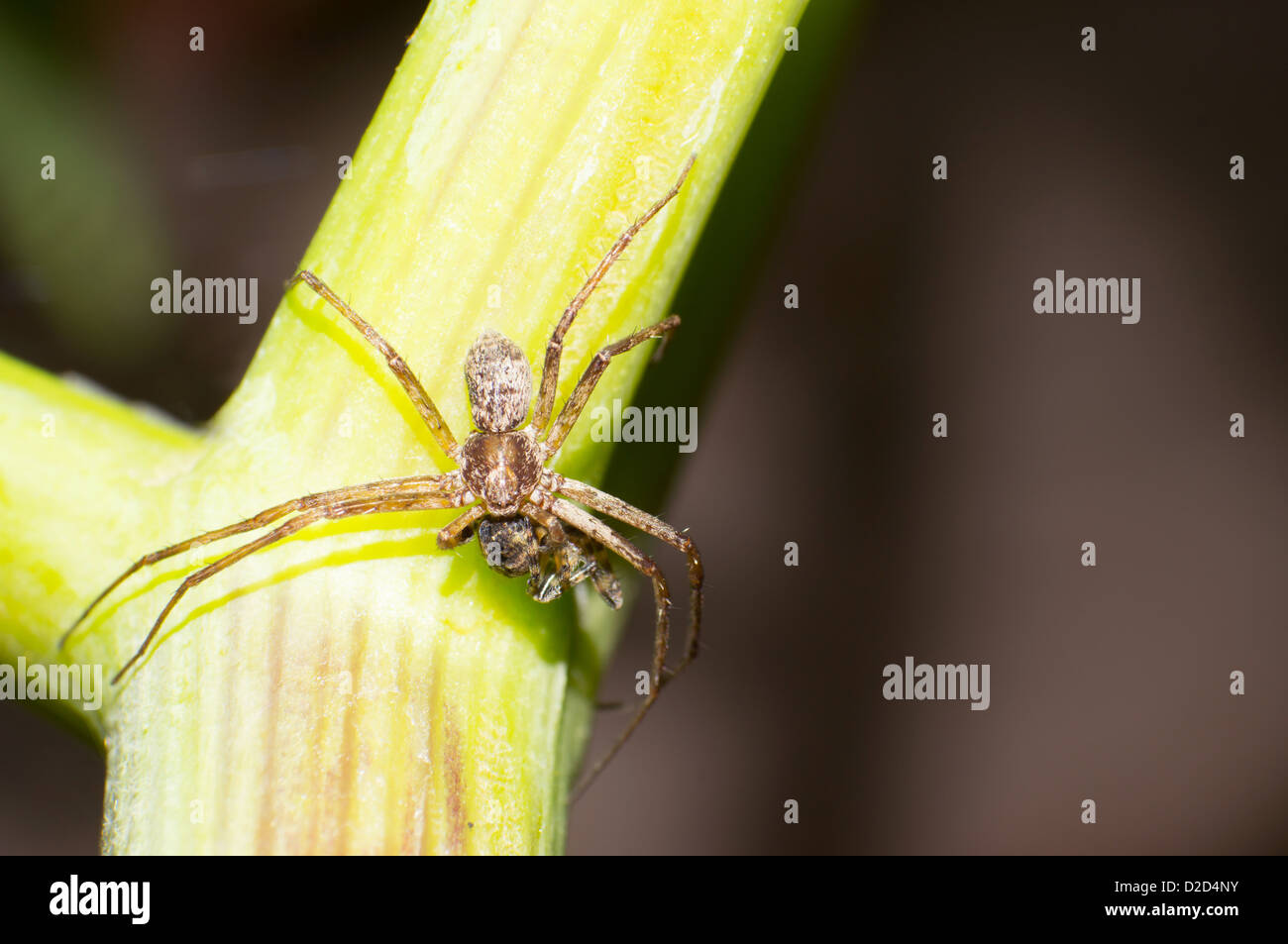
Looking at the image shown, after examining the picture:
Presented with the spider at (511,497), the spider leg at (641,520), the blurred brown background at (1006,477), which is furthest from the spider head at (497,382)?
the blurred brown background at (1006,477)

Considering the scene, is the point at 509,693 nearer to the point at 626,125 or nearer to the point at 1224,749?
the point at 626,125

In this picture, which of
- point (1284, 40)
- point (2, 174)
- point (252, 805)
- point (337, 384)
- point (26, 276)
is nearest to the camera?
point (252, 805)

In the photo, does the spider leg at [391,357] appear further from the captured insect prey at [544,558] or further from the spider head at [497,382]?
A: the captured insect prey at [544,558]

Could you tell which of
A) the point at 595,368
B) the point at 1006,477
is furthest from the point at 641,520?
the point at 1006,477

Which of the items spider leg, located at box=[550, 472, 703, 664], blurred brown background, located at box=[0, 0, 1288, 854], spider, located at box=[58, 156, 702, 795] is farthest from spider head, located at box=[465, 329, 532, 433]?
blurred brown background, located at box=[0, 0, 1288, 854]

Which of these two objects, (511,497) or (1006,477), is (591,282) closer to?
(511,497)

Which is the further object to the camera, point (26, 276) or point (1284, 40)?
point (1284, 40)
